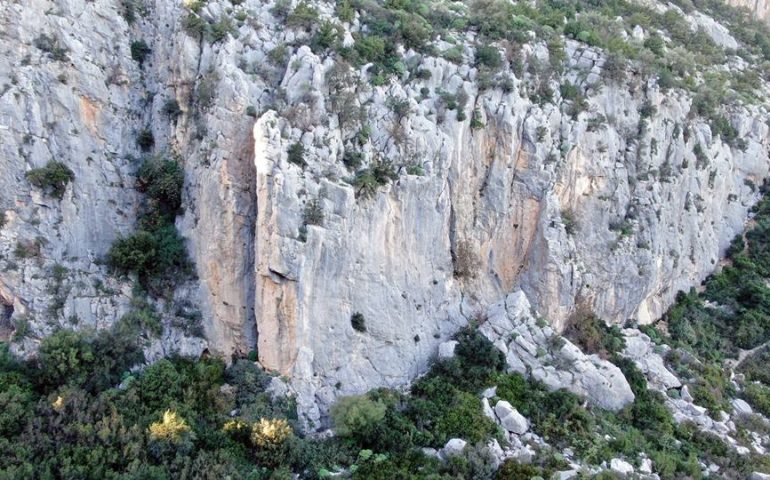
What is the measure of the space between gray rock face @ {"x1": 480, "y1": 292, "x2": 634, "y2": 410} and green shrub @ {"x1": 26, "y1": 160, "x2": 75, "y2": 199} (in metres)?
17.6

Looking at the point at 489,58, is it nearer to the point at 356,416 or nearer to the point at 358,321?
the point at 358,321

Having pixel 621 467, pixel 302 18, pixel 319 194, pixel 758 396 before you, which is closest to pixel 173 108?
pixel 302 18

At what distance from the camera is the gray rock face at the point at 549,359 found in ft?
74.0

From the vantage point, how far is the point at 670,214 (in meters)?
29.9

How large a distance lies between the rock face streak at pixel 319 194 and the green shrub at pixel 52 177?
1.28ft

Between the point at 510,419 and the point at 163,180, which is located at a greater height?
the point at 163,180

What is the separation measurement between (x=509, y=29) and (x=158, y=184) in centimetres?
1828

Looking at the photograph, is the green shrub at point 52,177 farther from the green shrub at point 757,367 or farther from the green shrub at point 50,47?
the green shrub at point 757,367

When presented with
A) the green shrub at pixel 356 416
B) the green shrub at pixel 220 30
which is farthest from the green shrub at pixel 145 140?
the green shrub at pixel 356 416

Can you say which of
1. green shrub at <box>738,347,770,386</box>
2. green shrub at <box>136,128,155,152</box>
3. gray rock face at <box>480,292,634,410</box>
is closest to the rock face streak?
green shrub at <box>136,128,155,152</box>

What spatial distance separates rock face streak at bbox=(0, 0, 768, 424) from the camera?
67.9ft

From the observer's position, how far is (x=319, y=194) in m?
21.0

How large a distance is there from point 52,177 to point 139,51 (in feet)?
24.7

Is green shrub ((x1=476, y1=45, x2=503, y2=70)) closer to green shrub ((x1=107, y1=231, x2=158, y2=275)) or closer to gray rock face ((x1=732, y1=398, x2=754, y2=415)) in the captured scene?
green shrub ((x1=107, y1=231, x2=158, y2=275))
